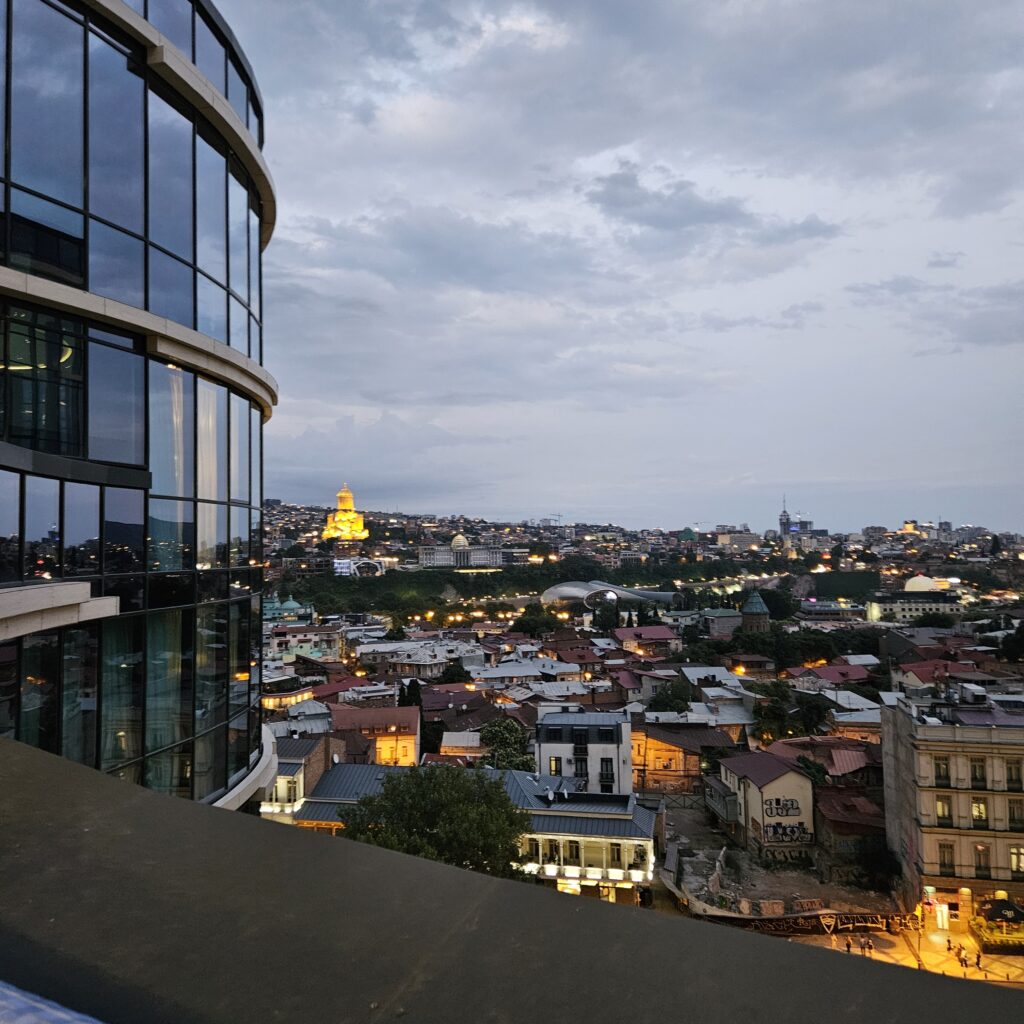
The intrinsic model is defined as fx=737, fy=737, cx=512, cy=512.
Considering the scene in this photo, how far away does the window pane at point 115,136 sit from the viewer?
6.73 metres

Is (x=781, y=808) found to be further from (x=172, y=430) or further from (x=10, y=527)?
(x=10, y=527)

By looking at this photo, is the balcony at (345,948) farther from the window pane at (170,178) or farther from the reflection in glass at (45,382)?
the window pane at (170,178)

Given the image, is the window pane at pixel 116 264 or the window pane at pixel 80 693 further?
the window pane at pixel 116 264

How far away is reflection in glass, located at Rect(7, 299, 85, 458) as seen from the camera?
5930 millimetres

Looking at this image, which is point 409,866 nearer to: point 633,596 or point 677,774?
point 677,774

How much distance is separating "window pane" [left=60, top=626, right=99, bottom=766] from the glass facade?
3110 mm

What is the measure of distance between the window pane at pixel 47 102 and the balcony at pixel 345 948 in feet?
20.6

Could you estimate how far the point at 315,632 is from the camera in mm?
64625

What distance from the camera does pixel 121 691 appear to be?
22.5 feet

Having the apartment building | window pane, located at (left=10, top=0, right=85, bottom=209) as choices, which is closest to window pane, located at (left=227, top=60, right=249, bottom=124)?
window pane, located at (left=10, top=0, right=85, bottom=209)

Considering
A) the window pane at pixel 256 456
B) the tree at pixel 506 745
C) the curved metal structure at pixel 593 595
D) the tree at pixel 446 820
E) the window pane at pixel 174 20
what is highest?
the window pane at pixel 174 20

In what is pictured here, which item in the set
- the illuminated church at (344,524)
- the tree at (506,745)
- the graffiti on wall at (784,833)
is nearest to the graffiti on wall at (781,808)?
the graffiti on wall at (784,833)

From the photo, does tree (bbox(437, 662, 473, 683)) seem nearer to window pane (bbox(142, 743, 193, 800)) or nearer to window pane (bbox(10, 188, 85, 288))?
window pane (bbox(142, 743, 193, 800))

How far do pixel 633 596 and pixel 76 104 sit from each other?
10254 cm
